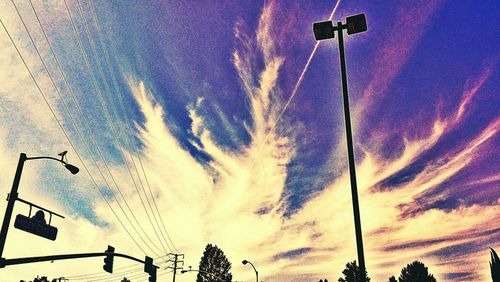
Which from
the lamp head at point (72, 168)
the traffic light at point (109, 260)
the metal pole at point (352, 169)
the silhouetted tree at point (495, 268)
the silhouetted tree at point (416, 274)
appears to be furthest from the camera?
the silhouetted tree at point (416, 274)

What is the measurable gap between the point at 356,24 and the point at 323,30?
0.82 metres

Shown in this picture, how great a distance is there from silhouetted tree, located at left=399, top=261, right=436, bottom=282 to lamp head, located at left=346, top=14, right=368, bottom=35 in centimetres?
8771

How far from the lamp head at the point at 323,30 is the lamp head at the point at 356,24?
0.44 meters

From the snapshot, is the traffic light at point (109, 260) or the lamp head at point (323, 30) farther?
the traffic light at point (109, 260)

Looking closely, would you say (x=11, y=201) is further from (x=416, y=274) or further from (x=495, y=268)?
(x=416, y=274)

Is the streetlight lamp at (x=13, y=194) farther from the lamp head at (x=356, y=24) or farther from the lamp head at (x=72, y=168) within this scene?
the lamp head at (x=356, y=24)

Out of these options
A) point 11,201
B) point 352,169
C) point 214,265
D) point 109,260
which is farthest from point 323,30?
point 214,265

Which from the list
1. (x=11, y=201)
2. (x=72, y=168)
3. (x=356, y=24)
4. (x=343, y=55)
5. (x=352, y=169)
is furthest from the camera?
(x=72, y=168)

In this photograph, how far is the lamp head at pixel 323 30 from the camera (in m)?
8.67

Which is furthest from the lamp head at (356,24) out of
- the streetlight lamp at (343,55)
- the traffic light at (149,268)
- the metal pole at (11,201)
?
the traffic light at (149,268)

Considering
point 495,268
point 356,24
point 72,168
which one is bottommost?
point 495,268

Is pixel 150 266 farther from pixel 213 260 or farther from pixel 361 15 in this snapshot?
pixel 213 260

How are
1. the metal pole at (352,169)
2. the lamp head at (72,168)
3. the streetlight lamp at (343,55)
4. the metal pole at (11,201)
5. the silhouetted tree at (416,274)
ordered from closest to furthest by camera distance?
the metal pole at (352,169) < the streetlight lamp at (343,55) < the metal pole at (11,201) < the lamp head at (72,168) < the silhouetted tree at (416,274)

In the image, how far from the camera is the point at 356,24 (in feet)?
28.6
